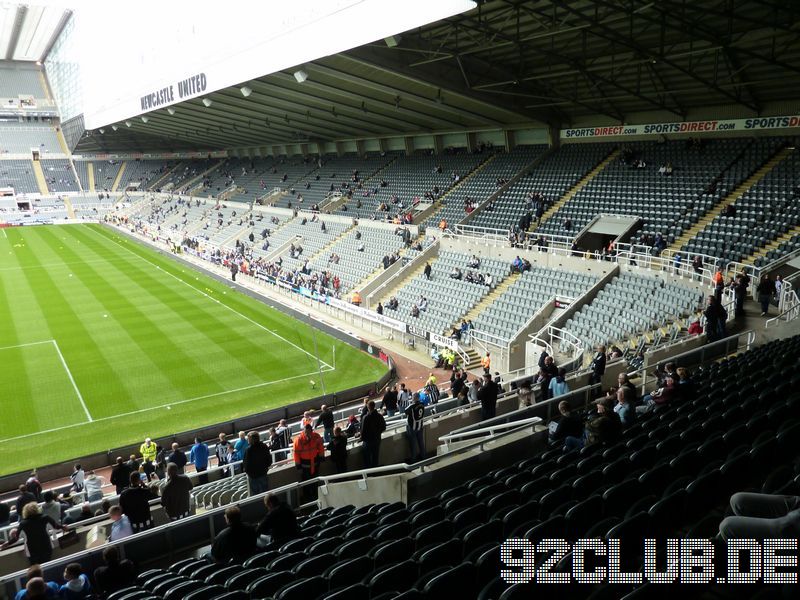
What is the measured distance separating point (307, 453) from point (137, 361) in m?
15.6

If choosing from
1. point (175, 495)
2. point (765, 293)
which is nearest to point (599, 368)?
point (765, 293)

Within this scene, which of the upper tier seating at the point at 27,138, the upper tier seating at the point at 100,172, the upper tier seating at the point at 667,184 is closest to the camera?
the upper tier seating at the point at 667,184

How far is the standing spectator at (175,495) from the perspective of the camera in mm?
7875

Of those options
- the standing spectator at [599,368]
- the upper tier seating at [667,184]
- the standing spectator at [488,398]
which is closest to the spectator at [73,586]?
the standing spectator at [488,398]

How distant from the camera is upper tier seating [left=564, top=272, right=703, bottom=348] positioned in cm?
1819

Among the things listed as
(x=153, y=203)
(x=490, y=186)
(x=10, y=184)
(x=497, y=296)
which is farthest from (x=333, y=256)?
(x=10, y=184)

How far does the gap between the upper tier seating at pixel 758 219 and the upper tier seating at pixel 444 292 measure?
794cm

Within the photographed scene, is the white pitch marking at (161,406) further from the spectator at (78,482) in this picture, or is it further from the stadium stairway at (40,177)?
the stadium stairway at (40,177)

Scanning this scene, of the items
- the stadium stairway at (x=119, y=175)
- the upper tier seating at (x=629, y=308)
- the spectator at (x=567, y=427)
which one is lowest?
the upper tier seating at (x=629, y=308)

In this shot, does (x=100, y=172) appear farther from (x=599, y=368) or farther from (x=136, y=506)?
(x=136, y=506)

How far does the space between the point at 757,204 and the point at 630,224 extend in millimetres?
4471

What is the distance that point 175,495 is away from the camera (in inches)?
312

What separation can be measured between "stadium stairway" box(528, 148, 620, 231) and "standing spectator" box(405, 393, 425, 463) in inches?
762

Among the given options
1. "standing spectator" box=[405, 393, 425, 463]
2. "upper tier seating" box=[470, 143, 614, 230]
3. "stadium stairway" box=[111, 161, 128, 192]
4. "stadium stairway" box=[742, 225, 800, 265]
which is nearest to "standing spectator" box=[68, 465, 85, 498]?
"standing spectator" box=[405, 393, 425, 463]
